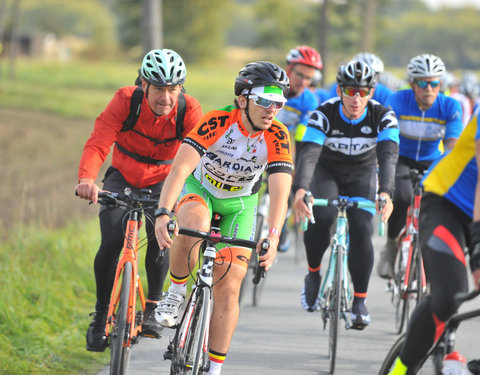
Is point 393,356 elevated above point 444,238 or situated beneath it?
situated beneath

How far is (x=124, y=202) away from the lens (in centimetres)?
579

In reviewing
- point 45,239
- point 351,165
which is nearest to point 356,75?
point 351,165

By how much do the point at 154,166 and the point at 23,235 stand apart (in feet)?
17.6

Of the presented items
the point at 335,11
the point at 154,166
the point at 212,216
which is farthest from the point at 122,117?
the point at 335,11

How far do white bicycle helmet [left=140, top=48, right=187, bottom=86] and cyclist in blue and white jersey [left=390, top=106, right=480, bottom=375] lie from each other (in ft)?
6.90

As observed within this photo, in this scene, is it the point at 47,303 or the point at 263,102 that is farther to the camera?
the point at 47,303

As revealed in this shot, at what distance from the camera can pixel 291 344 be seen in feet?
23.4

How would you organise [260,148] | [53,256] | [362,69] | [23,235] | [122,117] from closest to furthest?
[260,148] < [122,117] < [362,69] < [53,256] < [23,235]

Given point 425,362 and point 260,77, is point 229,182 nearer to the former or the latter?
point 260,77

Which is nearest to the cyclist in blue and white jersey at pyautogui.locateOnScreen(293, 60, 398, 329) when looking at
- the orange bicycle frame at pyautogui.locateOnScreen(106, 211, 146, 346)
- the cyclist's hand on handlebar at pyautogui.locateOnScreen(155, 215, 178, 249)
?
the orange bicycle frame at pyautogui.locateOnScreen(106, 211, 146, 346)

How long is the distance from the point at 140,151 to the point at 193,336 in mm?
1714

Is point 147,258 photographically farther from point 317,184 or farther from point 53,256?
point 53,256

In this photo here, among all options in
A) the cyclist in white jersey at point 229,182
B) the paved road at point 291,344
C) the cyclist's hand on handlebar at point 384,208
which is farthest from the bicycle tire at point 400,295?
the cyclist in white jersey at point 229,182

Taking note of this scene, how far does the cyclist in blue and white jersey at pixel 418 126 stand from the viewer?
775cm
